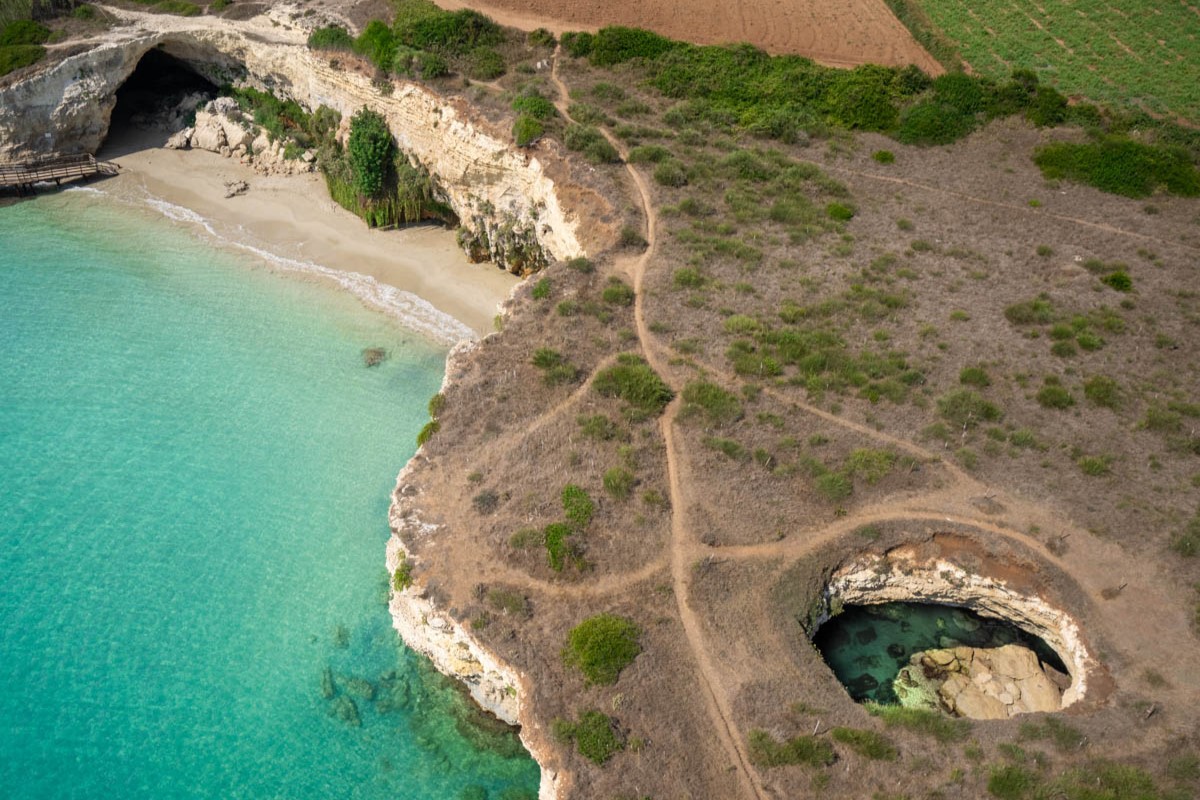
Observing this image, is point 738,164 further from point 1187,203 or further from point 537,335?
point 1187,203

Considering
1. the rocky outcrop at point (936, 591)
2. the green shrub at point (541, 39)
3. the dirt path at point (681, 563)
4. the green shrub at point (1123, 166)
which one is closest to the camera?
the dirt path at point (681, 563)

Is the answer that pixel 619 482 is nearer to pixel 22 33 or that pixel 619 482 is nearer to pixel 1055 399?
pixel 1055 399

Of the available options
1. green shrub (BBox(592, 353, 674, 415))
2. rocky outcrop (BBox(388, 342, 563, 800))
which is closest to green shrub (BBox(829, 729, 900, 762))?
rocky outcrop (BBox(388, 342, 563, 800))

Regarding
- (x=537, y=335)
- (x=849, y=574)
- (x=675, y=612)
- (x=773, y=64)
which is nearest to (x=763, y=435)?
(x=849, y=574)

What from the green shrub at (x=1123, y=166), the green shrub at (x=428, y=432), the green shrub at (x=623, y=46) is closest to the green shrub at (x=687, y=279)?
the green shrub at (x=428, y=432)

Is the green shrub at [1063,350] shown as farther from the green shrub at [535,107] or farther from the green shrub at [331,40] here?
the green shrub at [331,40]

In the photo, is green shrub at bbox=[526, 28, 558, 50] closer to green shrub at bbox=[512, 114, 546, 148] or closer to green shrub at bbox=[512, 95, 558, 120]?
green shrub at bbox=[512, 95, 558, 120]
